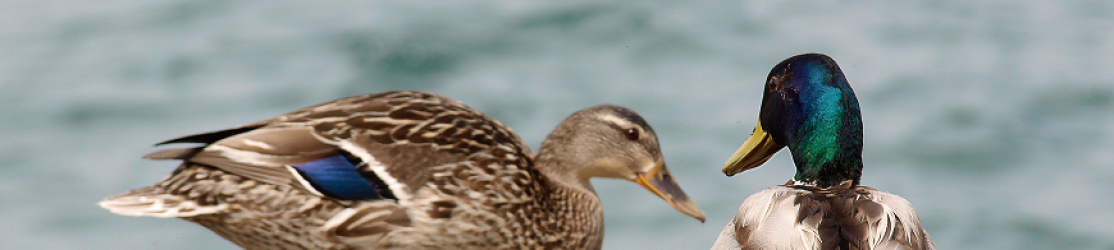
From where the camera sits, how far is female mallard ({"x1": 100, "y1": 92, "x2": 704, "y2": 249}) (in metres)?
3.62

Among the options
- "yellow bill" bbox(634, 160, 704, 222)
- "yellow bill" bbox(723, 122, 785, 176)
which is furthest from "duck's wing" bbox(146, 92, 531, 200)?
"yellow bill" bbox(723, 122, 785, 176)

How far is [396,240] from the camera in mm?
3652

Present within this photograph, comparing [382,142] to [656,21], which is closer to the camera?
[382,142]

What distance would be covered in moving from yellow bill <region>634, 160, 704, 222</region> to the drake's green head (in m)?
0.44

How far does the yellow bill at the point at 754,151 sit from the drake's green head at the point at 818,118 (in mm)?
139

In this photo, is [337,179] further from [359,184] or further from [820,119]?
[820,119]

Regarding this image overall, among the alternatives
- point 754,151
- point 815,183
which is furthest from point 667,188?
point 815,183

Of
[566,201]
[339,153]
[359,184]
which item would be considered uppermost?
[339,153]

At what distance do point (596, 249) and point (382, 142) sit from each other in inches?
38.7

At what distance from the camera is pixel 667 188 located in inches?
160

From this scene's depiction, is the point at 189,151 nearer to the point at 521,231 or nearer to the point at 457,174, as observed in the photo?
the point at 457,174

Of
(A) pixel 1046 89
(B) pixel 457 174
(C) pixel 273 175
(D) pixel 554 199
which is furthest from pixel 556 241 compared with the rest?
(A) pixel 1046 89

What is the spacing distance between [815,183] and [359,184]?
58.8 inches

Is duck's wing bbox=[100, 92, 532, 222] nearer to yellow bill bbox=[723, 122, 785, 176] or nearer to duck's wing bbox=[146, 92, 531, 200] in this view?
duck's wing bbox=[146, 92, 531, 200]
